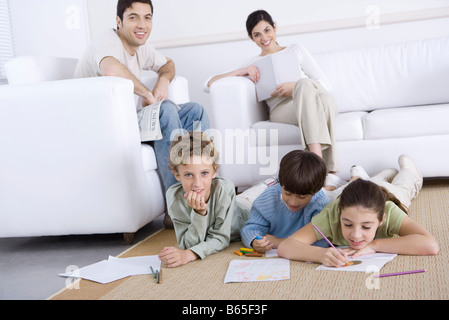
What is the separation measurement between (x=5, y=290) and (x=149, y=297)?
0.46m

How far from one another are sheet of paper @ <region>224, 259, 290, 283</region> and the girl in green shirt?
0.06 m

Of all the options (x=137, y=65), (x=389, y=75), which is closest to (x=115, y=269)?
Result: (x=137, y=65)

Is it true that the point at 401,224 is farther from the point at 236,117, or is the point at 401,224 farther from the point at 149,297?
the point at 236,117

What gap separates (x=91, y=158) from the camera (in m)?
1.87

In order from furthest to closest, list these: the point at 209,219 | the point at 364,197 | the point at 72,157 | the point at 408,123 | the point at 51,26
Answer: the point at 51,26, the point at 408,123, the point at 72,157, the point at 209,219, the point at 364,197

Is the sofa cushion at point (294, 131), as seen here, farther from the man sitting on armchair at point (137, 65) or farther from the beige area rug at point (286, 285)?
the beige area rug at point (286, 285)

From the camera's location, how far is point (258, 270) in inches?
55.7

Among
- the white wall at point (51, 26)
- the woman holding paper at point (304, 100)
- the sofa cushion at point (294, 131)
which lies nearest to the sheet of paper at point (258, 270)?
the woman holding paper at point (304, 100)

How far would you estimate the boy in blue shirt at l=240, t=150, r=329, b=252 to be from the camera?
61.9 inches

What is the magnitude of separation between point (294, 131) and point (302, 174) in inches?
38.2

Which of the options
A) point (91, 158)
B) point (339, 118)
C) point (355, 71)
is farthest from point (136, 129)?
point (355, 71)

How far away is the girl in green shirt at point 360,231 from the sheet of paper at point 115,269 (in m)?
0.39

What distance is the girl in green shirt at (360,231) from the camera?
4.63 ft

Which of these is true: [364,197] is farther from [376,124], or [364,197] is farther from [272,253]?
[376,124]
